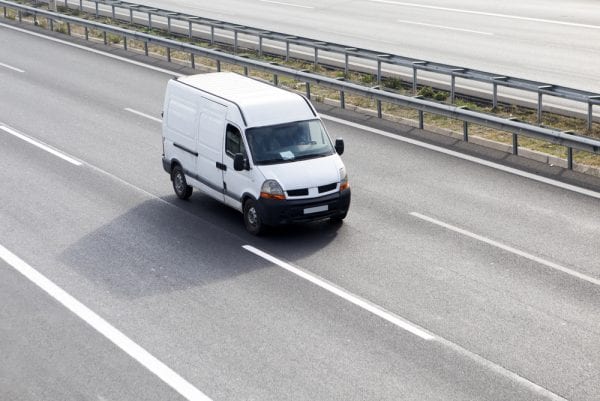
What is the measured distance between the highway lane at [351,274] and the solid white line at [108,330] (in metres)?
0.17

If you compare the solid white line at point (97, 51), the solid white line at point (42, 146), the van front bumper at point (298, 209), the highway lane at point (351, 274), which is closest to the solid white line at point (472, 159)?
the highway lane at point (351, 274)

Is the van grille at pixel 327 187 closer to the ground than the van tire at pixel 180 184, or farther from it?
farther from it

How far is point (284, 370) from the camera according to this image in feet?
35.9

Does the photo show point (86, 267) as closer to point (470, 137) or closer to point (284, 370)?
point (284, 370)

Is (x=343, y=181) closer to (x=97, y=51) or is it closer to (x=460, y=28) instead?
(x=97, y=51)

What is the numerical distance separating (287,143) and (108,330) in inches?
185

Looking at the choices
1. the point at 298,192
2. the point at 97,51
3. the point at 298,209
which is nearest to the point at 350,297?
the point at 298,209

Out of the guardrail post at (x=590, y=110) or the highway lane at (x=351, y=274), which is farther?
the guardrail post at (x=590, y=110)

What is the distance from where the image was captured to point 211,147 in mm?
16219

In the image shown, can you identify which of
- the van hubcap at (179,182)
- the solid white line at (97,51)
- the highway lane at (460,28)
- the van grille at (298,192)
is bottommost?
the solid white line at (97,51)

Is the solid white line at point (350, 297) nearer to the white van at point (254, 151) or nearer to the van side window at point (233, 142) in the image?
the white van at point (254, 151)

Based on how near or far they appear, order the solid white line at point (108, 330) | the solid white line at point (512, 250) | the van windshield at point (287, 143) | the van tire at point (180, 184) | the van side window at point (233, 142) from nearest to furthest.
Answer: the solid white line at point (108, 330), the solid white line at point (512, 250), the van windshield at point (287, 143), the van side window at point (233, 142), the van tire at point (180, 184)

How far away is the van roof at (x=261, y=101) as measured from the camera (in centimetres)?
1582

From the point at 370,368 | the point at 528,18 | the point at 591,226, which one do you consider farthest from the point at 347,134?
the point at 528,18
